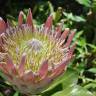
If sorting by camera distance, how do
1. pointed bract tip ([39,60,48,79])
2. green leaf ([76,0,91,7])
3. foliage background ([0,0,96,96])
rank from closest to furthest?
pointed bract tip ([39,60,48,79]) → foliage background ([0,0,96,96]) → green leaf ([76,0,91,7])

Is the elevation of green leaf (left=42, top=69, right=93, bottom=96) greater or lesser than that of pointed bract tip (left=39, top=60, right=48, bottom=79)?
lesser

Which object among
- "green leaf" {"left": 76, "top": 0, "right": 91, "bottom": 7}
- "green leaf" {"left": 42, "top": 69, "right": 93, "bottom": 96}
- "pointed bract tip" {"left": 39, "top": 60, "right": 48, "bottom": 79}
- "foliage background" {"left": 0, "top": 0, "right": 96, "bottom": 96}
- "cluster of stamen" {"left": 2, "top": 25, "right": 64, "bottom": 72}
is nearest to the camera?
"pointed bract tip" {"left": 39, "top": 60, "right": 48, "bottom": 79}

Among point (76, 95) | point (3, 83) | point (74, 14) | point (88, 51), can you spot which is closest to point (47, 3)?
point (74, 14)

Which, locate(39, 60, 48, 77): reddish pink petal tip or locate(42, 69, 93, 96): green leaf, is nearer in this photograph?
locate(39, 60, 48, 77): reddish pink petal tip

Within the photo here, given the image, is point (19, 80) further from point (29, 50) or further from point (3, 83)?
point (3, 83)

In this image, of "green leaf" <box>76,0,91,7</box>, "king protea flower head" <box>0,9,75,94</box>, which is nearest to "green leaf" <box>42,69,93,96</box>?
"king protea flower head" <box>0,9,75,94</box>

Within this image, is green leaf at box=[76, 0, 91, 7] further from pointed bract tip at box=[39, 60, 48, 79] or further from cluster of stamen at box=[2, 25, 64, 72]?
pointed bract tip at box=[39, 60, 48, 79]
